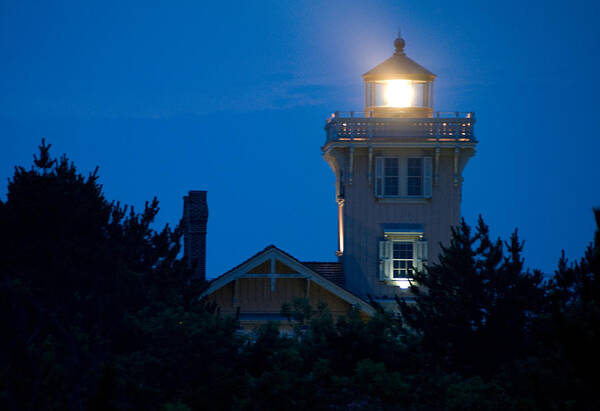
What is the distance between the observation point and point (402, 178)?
38.0 metres

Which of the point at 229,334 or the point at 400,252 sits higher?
the point at 400,252

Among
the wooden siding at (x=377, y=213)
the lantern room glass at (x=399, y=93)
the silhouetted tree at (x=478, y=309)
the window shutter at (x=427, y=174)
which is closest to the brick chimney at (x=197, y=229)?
the wooden siding at (x=377, y=213)

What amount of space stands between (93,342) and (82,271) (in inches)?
115

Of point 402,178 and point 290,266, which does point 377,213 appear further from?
point 290,266

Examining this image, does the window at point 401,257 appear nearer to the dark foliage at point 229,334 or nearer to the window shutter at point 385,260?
the window shutter at point 385,260

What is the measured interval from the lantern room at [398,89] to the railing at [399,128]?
2.17 feet

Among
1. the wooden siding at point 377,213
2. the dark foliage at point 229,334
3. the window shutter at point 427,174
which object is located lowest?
the dark foliage at point 229,334

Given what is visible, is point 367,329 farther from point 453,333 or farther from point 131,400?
point 131,400

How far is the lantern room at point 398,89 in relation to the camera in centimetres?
3806

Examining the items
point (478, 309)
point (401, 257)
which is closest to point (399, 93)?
point (401, 257)

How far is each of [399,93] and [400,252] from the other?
19.8 feet

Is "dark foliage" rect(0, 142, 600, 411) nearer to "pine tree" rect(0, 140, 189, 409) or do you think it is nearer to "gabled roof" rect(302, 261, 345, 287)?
"pine tree" rect(0, 140, 189, 409)

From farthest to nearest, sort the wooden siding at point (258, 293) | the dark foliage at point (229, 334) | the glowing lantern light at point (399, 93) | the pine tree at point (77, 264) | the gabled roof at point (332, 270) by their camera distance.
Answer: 1. the gabled roof at point (332, 270)
2. the glowing lantern light at point (399, 93)
3. the wooden siding at point (258, 293)
4. the pine tree at point (77, 264)
5. the dark foliage at point (229, 334)

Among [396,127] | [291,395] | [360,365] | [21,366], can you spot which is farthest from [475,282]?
[396,127]
